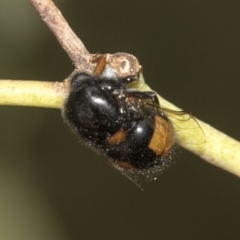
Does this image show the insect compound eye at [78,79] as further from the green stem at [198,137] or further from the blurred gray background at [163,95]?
the blurred gray background at [163,95]

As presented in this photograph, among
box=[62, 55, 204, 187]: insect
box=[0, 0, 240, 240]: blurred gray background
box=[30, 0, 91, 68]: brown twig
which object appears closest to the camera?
box=[30, 0, 91, 68]: brown twig

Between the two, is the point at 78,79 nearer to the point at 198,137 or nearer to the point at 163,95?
the point at 198,137

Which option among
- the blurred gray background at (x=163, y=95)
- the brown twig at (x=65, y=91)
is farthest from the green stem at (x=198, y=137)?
the blurred gray background at (x=163, y=95)

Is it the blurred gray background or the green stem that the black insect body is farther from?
the blurred gray background

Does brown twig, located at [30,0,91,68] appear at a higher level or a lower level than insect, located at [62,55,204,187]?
higher

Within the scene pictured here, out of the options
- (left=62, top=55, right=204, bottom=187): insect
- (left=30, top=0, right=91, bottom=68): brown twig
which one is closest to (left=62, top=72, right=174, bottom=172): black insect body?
(left=62, top=55, right=204, bottom=187): insect

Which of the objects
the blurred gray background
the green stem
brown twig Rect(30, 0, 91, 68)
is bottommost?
the blurred gray background

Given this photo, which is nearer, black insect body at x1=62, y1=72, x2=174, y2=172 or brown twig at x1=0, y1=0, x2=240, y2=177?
brown twig at x1=0, y1=0, x2=240, y2=177

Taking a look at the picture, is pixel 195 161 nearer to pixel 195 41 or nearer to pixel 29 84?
pixel 195 41
